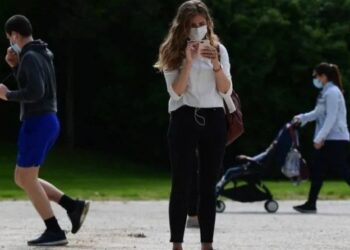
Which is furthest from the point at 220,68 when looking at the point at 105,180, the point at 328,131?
the point at 105,180

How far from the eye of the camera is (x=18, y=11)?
31.0 m

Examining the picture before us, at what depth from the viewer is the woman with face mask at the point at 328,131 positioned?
14.0 metres

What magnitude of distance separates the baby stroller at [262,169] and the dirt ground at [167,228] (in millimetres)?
247

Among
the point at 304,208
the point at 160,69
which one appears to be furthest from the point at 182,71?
the point at 304,208

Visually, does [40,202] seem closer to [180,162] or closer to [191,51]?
[180,162]

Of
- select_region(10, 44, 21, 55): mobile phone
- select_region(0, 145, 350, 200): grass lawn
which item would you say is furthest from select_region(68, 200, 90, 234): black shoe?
select_region(0, 145, 350, 200): grass lawn

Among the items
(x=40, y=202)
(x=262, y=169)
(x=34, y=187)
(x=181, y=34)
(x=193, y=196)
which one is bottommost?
(x=262, y=169)

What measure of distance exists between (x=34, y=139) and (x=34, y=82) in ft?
1.60

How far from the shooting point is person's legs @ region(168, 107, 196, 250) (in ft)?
25.4

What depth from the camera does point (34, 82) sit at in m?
8.84

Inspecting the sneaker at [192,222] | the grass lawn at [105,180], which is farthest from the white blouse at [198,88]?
the grass lawn at [105,180]

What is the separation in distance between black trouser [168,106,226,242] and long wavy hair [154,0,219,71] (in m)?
0.36

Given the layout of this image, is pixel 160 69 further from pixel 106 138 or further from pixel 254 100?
pixel 106 138

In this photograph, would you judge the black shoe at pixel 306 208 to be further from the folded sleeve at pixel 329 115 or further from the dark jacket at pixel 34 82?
the dark jacket at pixel 34 82
